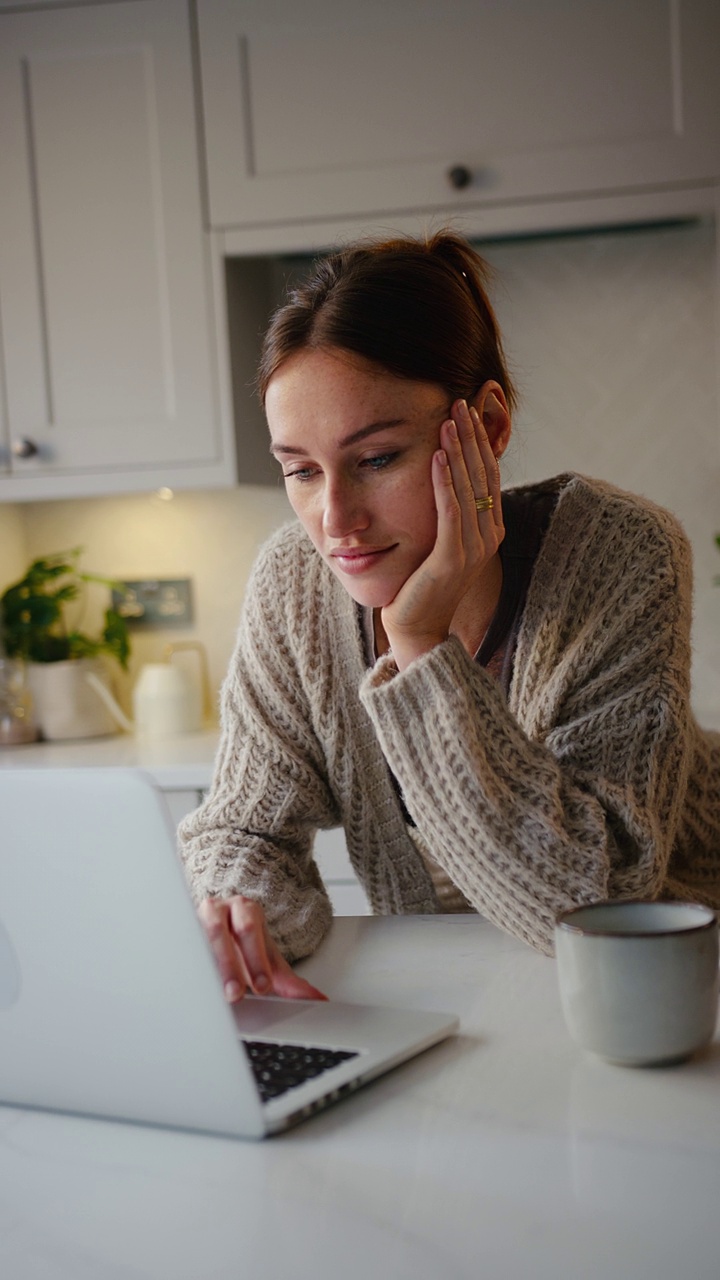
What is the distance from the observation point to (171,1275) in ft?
1.79

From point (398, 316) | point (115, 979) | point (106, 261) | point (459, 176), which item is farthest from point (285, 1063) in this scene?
point (106, 261)

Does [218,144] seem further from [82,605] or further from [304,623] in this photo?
[304,623]

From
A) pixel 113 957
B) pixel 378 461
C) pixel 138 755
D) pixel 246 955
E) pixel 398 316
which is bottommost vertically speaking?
pixel 138 755

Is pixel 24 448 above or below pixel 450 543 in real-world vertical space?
above

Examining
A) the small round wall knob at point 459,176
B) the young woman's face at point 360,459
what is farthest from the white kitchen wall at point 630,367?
the young woman's face at point 360,459

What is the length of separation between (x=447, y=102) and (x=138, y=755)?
130cm

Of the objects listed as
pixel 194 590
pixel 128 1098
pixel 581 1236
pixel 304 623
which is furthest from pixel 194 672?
pixel 581 1236

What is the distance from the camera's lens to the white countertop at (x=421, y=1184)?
1.80ft

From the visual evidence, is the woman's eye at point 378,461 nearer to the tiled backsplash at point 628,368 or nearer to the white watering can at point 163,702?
the tiled backsplash at point 628,368

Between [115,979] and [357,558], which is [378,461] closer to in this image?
[357,558]

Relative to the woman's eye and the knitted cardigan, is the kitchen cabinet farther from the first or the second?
the woman's eye

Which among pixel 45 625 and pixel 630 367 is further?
pixel 45 625

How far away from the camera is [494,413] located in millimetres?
1276

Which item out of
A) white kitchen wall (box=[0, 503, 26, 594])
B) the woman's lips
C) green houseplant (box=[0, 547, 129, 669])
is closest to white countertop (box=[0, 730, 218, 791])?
green houseplant (box=[0, 547, 129, 669])
